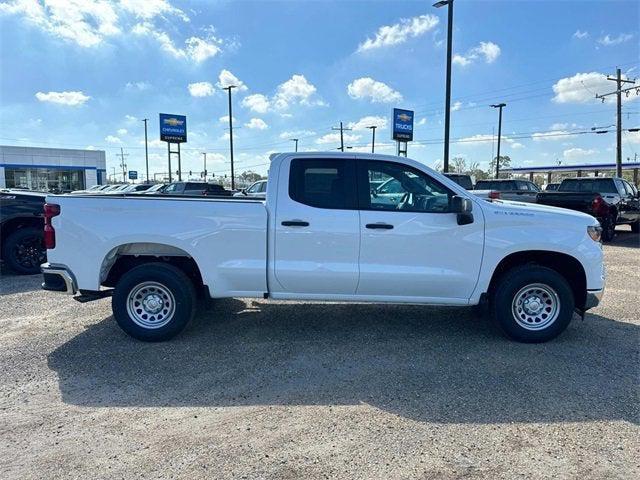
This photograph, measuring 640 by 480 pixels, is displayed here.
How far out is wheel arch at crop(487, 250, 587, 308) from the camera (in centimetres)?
493

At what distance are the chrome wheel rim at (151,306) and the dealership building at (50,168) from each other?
1871 inches

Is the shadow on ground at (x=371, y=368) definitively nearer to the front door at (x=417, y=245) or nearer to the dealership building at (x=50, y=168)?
the front door at (x=417, y=245)

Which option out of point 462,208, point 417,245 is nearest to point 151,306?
point 417,245

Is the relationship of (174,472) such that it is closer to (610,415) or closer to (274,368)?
(274,368)

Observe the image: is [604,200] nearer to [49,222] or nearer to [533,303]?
[533,303]

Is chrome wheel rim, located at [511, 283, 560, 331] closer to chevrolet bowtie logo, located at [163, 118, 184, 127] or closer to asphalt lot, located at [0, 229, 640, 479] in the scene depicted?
asphalt lot, located at [0, 229, 640, 479]

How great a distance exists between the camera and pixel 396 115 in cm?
3609

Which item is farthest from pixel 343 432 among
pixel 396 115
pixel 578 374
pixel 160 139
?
pixel 160 139

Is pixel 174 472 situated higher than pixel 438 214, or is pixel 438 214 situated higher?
pixel 438 214

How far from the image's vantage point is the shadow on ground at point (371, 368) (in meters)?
3.76

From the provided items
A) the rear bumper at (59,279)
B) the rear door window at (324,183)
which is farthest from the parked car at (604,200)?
the rear bumper at (59,279)

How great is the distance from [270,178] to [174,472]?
115 inches

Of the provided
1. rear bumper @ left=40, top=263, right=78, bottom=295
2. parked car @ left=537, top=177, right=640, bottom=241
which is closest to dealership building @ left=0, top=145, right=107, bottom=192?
parked car @ left=537, top=177, right=640, bottom=241

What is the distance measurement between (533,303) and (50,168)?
5531 centimetres
